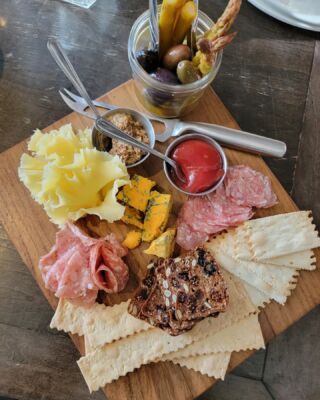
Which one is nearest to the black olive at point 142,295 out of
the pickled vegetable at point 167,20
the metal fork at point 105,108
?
the metal fork at point 105,108

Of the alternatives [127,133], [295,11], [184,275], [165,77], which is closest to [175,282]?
[184,275]

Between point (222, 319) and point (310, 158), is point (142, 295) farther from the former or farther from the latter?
point (310, 158)

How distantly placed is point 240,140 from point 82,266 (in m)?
0.65

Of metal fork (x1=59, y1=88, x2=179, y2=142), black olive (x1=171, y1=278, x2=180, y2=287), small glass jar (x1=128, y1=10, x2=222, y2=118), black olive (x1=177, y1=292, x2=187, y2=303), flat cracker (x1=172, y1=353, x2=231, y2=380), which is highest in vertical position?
small glass jar (x1=128, y1=10, x2=222, y2=118)

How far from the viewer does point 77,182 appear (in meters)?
1.11

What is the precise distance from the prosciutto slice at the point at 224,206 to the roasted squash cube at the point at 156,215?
70 millimetres

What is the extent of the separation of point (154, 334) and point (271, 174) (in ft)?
2.15

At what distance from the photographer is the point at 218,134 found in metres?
1.29

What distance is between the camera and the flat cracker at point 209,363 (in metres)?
1.16

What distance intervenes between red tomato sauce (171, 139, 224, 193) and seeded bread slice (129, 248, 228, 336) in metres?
0.21

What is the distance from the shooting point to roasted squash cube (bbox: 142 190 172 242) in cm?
118

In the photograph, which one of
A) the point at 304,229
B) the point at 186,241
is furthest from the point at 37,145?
the point at 304,229

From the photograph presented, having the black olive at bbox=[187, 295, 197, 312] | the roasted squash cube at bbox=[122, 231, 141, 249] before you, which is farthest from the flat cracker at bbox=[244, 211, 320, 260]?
the roasted squash cube at bbox=[122, 231, 141, 249]

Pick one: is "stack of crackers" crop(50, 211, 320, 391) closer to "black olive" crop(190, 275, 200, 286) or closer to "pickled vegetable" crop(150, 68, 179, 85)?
"black olive" crop(190, 275, 200, 286)
